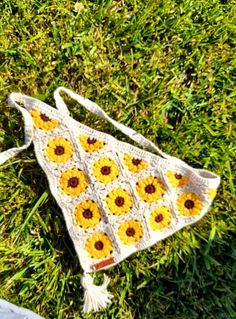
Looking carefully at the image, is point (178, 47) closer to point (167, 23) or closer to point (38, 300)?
point (167, 23)

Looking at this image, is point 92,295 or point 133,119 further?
point 133,119

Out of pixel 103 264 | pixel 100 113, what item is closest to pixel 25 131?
pixel 100 113

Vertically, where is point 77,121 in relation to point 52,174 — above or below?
above

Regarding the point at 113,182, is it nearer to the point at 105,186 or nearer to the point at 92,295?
the point at 105,186

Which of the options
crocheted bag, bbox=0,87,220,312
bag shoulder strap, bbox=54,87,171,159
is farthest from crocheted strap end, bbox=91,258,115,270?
bag shoulder strap, bbox=54,87,171,159

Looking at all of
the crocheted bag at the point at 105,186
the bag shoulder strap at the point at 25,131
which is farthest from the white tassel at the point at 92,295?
the bag shoulder strap at the point at 25,131

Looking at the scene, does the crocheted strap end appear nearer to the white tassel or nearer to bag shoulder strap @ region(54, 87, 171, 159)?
the white tassel

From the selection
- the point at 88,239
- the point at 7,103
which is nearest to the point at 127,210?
the point at 88,239
